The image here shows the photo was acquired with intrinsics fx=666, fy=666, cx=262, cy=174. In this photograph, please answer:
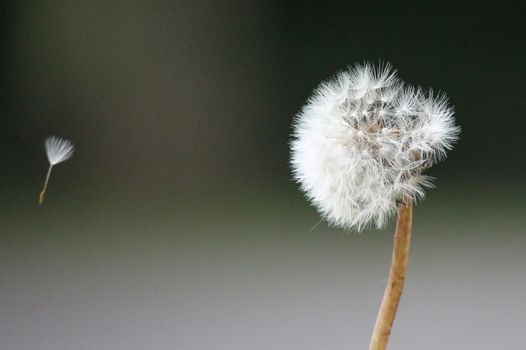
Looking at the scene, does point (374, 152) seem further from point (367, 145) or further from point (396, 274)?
point (396, 274)

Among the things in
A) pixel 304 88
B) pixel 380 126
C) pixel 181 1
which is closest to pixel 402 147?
pixel 380 126

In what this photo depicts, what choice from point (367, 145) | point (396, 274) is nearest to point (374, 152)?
point (367, 145)

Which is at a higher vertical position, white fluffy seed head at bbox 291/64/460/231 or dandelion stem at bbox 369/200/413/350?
white fluffy seed head at bbox 291/64/460/231

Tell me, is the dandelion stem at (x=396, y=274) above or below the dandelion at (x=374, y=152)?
below

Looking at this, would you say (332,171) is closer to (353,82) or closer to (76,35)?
(353,82)

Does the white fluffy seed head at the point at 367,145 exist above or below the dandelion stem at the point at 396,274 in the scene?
above
